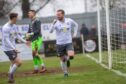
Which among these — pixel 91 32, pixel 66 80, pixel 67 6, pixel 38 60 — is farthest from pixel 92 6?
pixel 66 80

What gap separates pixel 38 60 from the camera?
712 inches

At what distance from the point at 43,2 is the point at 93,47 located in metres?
24.4

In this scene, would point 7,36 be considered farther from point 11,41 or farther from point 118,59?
point 118,59

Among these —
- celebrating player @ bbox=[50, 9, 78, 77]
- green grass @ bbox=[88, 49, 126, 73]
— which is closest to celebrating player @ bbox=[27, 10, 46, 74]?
celebrating player @ bbox=[50, 9, 78, 77]

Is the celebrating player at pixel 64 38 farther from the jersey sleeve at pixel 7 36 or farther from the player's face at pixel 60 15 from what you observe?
the jersey sleeve at pixel 7 36

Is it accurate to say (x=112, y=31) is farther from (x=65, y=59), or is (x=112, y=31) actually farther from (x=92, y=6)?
(x=92, y=6)

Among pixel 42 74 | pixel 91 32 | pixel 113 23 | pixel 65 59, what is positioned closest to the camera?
pixel 65 59

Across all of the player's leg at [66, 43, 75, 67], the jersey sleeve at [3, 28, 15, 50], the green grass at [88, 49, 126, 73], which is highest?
the jersey sleeve at [3, 28, 15, 50]

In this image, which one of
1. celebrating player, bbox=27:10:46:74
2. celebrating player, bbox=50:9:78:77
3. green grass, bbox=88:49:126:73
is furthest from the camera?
green grass, bbox=88:49:126:73

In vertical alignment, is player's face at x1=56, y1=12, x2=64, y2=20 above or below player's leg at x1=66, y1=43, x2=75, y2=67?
above

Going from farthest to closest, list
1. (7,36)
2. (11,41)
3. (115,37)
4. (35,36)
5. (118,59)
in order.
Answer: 1. (115,37)
2. (118,59)
3. (35,36)
4. (11,41)
5. (7,36)

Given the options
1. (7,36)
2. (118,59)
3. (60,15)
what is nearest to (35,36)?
(60,15)

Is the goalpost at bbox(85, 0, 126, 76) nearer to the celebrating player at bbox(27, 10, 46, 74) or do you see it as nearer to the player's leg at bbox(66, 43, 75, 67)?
the celebrating player at bbox(27, 10, 46, 74)

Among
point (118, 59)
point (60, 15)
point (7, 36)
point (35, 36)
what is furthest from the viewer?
point (118, 59)
